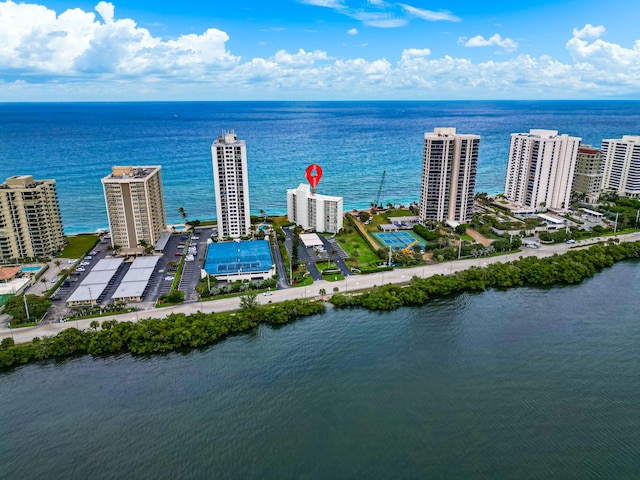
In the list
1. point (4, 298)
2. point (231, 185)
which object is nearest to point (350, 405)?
point (4, 298)

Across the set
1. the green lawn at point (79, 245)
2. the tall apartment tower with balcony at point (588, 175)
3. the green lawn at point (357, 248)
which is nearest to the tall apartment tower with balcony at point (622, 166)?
the tall apartment tower with balcony at point (588, 175)

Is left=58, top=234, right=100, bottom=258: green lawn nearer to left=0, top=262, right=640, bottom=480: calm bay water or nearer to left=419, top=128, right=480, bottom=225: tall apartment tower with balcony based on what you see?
left=0, top=262, right=640, bottom=480: calm bay water

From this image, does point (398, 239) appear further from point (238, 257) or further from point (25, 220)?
point (25, 220)

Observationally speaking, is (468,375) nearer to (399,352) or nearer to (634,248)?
(399,352)

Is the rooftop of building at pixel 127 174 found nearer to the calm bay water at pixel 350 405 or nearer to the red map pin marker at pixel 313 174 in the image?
the red map pin marker at pixel 313 174

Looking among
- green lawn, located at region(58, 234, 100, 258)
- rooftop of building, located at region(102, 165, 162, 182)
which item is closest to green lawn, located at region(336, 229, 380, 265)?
rooftop of building, located at region(102, 165, 162, 182)
